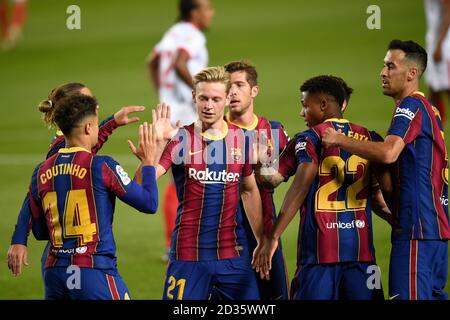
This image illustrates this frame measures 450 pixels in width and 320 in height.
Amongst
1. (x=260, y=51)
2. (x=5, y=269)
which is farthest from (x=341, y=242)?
(x=260, y=51)

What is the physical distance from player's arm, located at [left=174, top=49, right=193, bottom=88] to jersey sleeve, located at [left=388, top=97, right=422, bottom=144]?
437 centimetres

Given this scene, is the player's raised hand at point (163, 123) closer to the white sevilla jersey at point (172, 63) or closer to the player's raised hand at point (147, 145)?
the player's raised hand at point (147, 145)

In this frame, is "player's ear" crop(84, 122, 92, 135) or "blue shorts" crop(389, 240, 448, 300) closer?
"player's ear" crop(84, 122, 92, 135)

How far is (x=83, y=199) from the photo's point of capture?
5.76 m

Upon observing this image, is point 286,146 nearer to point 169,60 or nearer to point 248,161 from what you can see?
point 248,161

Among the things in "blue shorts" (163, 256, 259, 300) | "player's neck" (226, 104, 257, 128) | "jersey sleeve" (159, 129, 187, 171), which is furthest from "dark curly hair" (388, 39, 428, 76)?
"blue shorts" (163, 256, 259, 300)

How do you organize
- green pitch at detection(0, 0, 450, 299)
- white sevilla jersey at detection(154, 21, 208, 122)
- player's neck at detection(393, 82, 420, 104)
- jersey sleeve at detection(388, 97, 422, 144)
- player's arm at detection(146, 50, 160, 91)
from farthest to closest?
player's arm at detection(146, 50, 160, 91) < white sevilla jersey at detection(154, 21, 208, 122) < green pitch at detection(0, 0, 450, 299) < player's neck at detection(393, 82, 420, 104) < jersey sleeve at detection(388, 97, 422, 144)

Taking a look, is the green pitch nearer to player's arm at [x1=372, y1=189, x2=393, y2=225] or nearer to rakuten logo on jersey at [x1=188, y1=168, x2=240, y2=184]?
player's arm at [x1=372, y1=189, x2=393, y2=225]

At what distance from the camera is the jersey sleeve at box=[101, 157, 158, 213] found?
19.0 ft

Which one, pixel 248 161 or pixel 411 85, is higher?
pixel 411 85

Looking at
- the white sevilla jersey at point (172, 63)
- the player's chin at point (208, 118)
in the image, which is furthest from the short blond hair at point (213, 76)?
the white sevilla jersey at point (172, 63)

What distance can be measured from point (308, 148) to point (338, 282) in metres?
0.87

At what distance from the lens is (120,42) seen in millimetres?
24031
